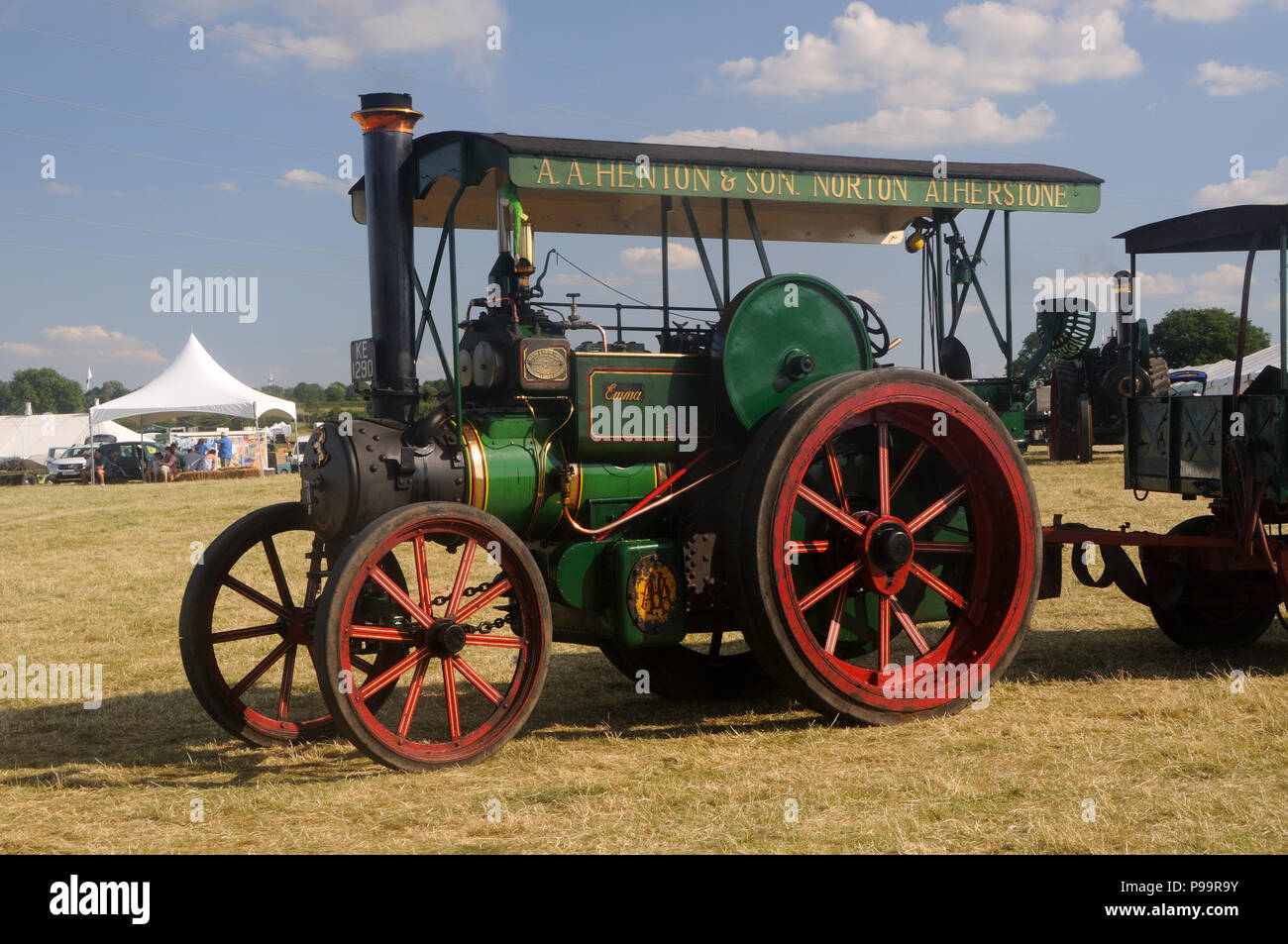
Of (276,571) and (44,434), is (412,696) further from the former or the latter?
(44,434)

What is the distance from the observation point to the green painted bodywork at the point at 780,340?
5.84 metres

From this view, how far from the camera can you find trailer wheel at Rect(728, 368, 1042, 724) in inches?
216

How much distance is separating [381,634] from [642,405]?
161 centimetres

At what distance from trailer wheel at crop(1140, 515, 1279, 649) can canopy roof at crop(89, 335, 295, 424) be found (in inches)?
1166

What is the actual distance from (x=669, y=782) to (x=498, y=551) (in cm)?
115

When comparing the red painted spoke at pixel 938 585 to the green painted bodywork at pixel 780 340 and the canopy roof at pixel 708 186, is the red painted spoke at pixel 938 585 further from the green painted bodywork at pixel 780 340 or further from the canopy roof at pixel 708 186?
the canopy roof at pixel 708 186

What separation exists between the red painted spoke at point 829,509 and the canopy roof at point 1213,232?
119 inches

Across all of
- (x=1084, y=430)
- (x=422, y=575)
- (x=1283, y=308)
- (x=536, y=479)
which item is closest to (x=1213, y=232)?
(x=1283, y=308)

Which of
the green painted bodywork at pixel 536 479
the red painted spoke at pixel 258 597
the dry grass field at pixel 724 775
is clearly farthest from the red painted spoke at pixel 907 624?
the red painted spoke at pixel 258 597

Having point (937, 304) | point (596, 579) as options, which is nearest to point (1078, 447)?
point (937, 304)

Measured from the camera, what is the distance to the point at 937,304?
6797mm

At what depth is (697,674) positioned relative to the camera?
658cm

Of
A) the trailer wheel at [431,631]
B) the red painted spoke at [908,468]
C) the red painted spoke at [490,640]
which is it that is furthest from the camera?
the red painted spoke at [908,468]

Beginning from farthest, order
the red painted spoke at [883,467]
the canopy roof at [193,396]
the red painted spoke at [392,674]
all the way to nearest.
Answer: the canopy roof at [193,396] → the red painted spoke at [883,467] → the red painted spoke at [392,674]
